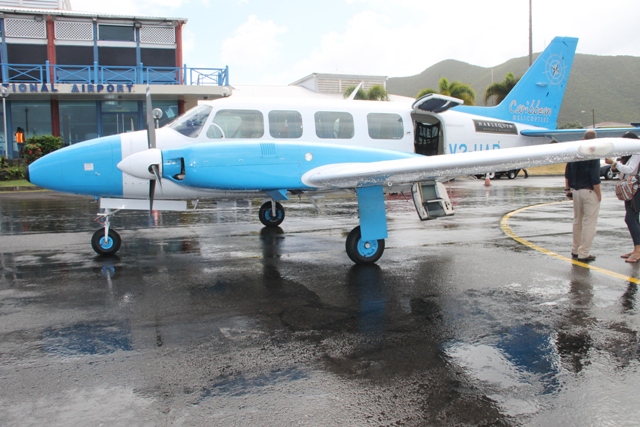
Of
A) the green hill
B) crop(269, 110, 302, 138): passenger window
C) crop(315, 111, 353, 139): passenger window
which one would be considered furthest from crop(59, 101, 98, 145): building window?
the green hill

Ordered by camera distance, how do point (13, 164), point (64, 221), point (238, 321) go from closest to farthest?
point (238, 321) < point (64, 221) < point (13, 164)

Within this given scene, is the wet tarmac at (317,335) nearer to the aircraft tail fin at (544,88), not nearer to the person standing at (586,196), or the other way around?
the person standing at (586,196)

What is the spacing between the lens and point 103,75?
103ft

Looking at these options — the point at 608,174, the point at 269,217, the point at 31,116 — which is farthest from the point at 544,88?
the point at 31,116

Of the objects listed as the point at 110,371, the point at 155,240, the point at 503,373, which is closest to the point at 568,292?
the point at 503,373

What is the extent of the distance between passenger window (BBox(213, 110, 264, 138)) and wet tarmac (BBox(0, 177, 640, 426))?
197 cm

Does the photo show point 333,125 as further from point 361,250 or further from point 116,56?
point 116,56

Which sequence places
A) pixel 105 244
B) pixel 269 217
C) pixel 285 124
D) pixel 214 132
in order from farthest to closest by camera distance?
pixel 269 217 < pixel 285 124 < pixel 214 132 < pixel 105 244

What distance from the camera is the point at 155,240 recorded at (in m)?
10.0

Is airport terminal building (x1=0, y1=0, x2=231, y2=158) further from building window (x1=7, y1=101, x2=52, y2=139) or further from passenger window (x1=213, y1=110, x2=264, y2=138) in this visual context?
passenger window (x1=213, y1=110, x2=264, y2=138)

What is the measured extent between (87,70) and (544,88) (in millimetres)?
28035

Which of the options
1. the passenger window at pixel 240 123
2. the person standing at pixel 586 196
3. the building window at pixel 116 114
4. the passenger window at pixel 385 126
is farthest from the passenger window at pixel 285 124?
the building window at pixel 116 114

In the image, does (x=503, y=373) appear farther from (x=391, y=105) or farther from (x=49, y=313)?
(x=391, y=105)

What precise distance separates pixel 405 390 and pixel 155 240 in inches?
293
